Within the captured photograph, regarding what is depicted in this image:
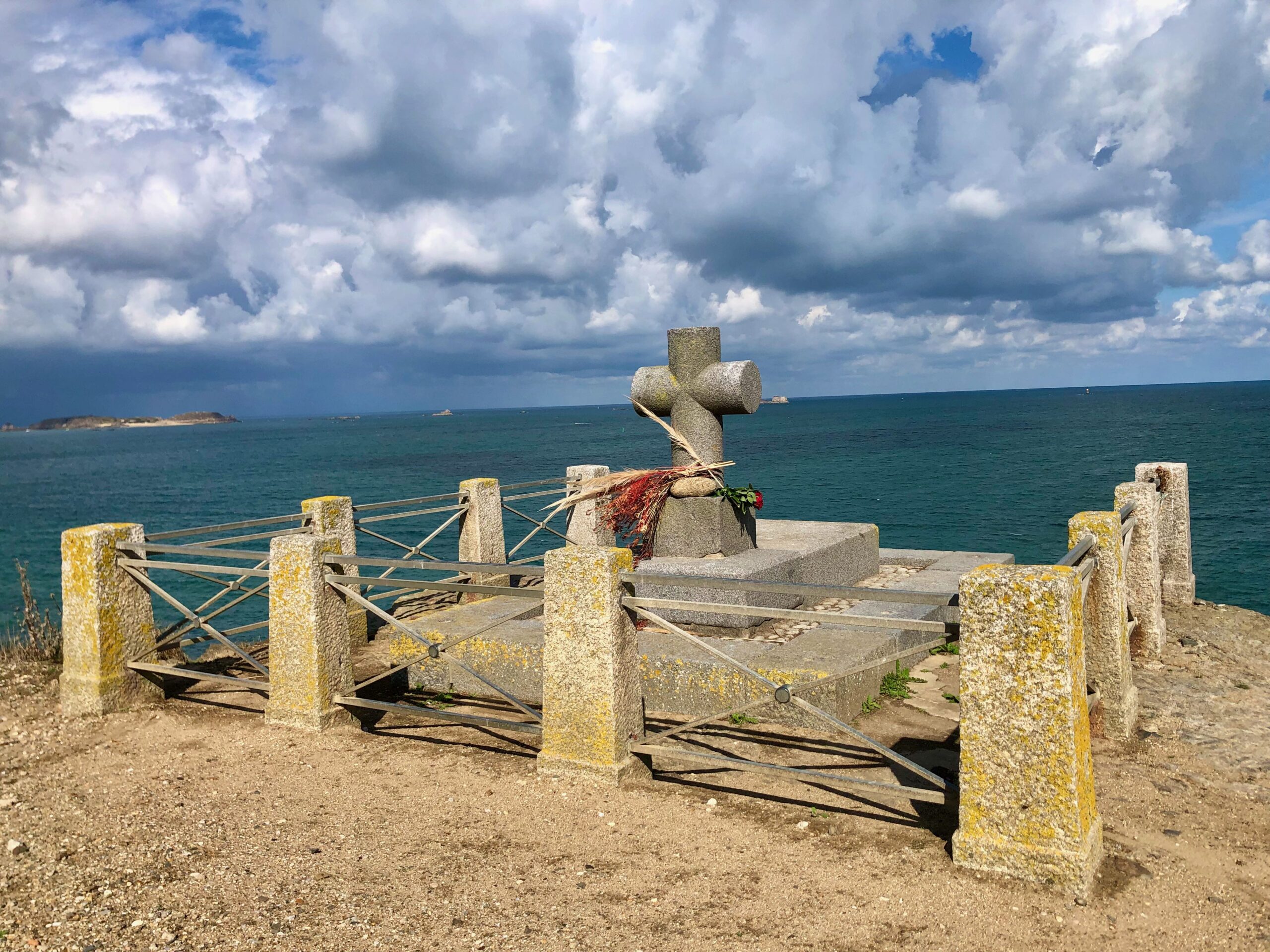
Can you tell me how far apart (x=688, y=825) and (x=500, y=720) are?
5.05ft

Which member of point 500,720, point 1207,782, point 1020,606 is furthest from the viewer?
point 500,720

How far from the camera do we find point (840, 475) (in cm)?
5403

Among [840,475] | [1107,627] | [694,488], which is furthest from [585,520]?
[840,475]

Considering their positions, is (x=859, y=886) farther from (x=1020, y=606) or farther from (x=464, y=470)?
(x=464, y=470)

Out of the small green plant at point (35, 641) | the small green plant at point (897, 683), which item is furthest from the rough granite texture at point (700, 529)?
the small green plant at point (35, 641)

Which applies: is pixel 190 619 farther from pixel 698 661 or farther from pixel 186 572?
pixel 698 661

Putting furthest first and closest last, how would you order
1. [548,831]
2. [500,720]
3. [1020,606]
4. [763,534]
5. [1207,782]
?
[763,534]
[500,720]
[1207,782]
[548,831]
[1020,606]

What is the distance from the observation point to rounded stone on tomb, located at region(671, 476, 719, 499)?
366 inches

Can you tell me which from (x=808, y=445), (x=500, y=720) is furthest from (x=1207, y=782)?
(x=808, y=445)

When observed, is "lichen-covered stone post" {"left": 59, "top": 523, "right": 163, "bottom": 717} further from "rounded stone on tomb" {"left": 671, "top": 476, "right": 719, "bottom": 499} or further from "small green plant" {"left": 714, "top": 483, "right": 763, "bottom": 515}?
"small green plant" {"left": 714, "top": 483, "right": 763, "bottom": 515}

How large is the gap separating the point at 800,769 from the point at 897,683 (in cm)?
210

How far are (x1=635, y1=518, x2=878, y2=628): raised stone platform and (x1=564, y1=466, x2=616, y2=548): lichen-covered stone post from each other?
1.69m

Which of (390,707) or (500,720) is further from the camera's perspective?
(390,707)

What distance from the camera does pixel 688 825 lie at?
4.89m
